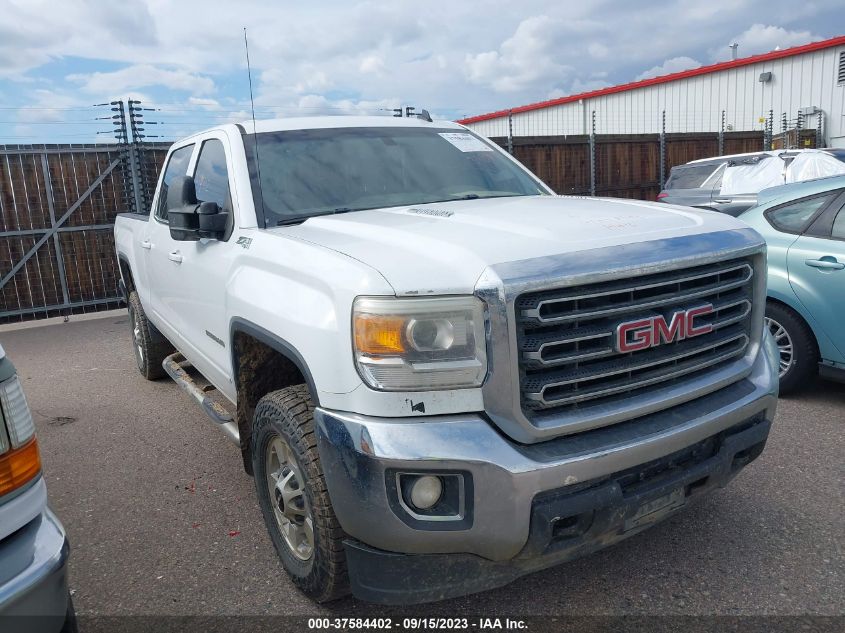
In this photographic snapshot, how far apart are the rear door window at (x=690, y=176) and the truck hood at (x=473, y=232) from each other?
8.40m

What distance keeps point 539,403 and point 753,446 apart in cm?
109

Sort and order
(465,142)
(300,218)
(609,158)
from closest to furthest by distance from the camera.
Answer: (300,218) < (465,142) < (609,158)

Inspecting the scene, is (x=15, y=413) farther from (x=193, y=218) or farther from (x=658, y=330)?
(x=658, y=330)

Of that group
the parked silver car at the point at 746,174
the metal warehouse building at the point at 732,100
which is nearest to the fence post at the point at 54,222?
the parked silver car at the point at 746,174

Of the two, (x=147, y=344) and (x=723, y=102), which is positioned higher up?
(x=723, y=102)

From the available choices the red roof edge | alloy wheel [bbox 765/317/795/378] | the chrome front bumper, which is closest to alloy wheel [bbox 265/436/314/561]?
the chrome front bumper

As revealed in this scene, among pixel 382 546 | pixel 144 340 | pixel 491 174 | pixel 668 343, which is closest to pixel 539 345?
pixel 668 343

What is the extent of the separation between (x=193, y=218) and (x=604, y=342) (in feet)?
6.75

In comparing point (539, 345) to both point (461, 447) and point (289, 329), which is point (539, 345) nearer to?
point (461, 447)

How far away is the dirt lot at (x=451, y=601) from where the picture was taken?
274 centimetres

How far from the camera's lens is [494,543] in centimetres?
216

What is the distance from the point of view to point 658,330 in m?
2.42

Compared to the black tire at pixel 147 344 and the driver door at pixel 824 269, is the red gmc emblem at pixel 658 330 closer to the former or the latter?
the driver door at pixel 824 269

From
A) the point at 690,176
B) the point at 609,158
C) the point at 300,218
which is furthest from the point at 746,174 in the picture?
the point at 300,218
